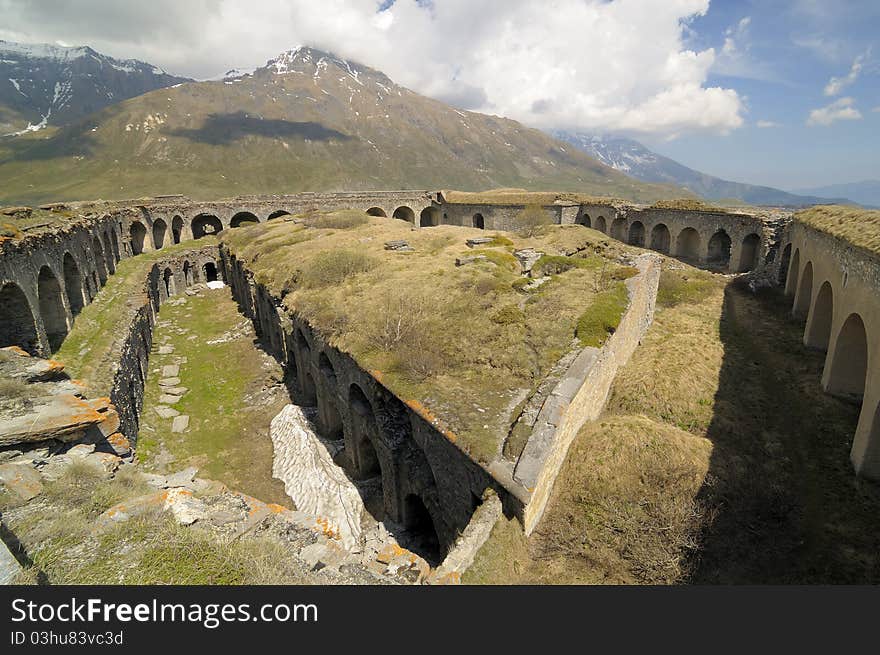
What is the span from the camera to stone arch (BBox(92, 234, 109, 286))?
2872 cm

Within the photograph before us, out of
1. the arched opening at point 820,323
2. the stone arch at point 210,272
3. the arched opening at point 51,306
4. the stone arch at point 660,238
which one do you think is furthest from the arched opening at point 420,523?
the stone arch at point 210,272

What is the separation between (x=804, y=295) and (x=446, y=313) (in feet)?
61.5

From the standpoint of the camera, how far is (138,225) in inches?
1734

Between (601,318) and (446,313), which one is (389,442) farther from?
(601,318)

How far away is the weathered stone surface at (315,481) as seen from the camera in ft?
43.4

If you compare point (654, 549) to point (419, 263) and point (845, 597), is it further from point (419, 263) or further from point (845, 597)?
point (419, 263)

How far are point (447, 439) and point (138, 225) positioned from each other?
47555 millimetres

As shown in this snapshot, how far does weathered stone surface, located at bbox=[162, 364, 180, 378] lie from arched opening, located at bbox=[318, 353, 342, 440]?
1003 centimetres

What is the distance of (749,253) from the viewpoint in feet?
105

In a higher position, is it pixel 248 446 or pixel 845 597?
pixel 845 597

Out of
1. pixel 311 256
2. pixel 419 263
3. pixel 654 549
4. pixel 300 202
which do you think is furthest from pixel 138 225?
pixel 654 549

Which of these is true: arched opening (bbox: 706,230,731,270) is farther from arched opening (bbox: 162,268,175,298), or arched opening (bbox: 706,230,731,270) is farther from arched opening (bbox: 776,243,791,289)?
arched opening (bbox: 162,268,175,298)

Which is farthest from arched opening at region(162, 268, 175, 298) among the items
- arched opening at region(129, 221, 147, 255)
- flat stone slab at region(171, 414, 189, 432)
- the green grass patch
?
the green grass patch

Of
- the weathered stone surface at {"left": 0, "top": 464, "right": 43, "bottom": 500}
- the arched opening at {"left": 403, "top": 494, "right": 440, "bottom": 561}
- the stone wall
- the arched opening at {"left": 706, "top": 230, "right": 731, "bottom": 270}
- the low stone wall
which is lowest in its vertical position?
the arched opening at {"left": 403, "top": 494, "right": 440, "bottom": 561}
